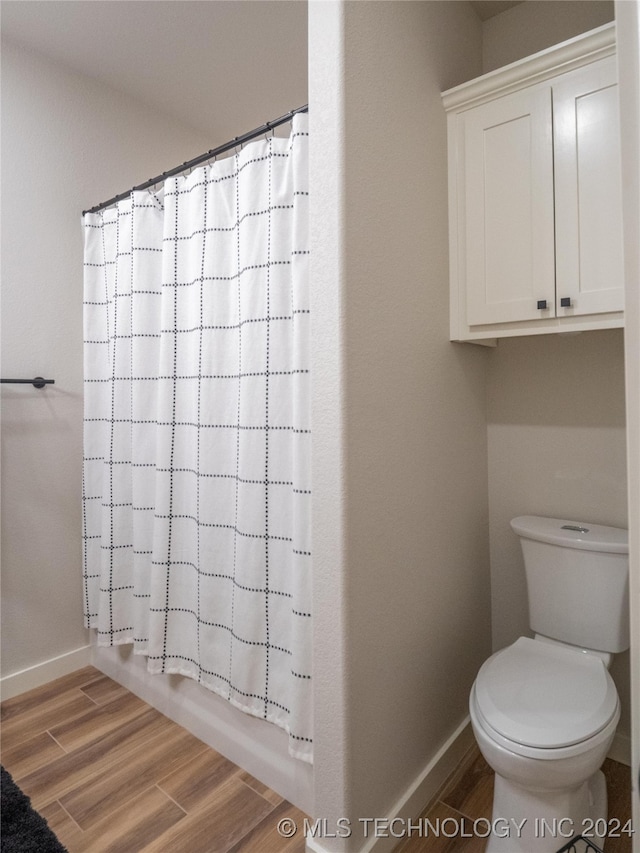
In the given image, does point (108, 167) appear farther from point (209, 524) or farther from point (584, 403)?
point (584, 403)

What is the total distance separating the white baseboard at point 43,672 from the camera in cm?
206

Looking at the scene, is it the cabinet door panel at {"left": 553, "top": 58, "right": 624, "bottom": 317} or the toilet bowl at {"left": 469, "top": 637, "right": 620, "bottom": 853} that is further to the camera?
the cabinet door panel at {"left": 553, "top": 58, "right": 624, "bottom": 317}

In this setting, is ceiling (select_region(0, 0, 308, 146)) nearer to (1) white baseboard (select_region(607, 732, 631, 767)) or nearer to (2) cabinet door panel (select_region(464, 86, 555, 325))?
(2) cabinet door panel (select_region(464, 86, 555, 325))

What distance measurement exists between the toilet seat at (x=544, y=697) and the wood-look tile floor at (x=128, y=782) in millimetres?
683

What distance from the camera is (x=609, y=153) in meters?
1.38

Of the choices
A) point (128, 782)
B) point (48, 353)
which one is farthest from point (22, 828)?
point (48, 353)

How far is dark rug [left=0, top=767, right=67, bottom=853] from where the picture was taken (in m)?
1.35

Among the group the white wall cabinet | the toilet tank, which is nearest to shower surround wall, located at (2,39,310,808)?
the white wall cabinet

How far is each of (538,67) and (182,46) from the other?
57.9 inches

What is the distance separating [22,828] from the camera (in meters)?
1.42

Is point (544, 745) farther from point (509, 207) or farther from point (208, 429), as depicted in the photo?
point (509, 207)

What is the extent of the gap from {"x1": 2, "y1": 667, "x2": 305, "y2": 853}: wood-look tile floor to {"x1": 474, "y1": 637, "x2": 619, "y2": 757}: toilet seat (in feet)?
2.24

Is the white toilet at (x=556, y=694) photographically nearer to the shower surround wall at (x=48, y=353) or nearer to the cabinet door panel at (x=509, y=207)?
the cabinet door panel at (x=509, y=207)

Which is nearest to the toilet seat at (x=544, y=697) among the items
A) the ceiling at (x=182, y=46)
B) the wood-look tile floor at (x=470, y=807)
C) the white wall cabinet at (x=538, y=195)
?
the wood-look tile floor at (x=470, y=807)
